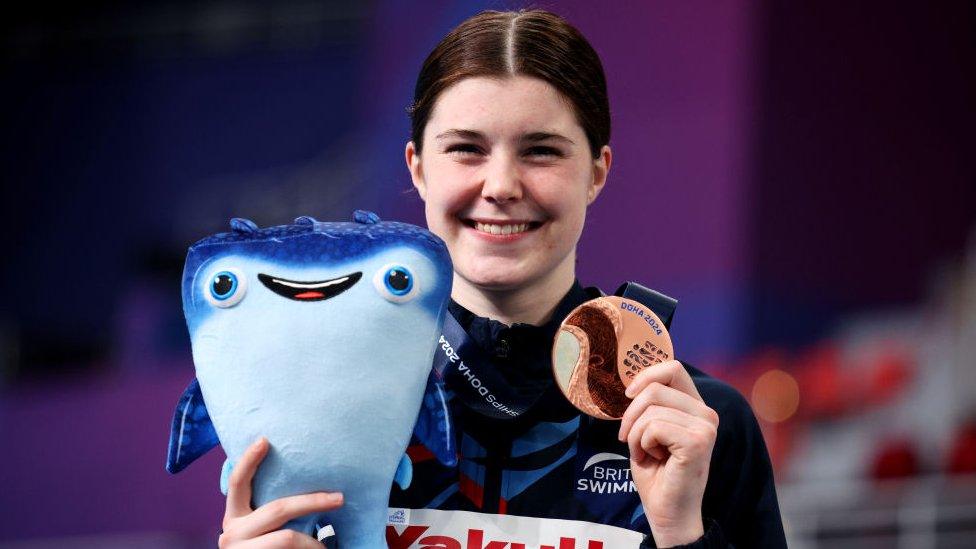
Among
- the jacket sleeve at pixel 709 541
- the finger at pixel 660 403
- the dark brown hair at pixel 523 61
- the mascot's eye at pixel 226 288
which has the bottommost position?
the jacket sleeve at pixel 709 541

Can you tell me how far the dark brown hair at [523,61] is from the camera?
4.75ft

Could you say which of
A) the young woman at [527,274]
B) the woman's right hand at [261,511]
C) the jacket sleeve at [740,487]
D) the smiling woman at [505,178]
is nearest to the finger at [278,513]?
the woman's right hand at [261,511]

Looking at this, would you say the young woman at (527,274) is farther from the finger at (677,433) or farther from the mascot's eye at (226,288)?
the mascot's eye at (226,288)

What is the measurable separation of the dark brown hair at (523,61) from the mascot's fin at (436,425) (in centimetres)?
31

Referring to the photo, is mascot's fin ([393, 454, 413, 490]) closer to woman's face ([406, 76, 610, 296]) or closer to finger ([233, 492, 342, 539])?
finger ([233, 492, 342, 539])

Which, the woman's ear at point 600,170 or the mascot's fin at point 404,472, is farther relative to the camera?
the woman's ear at point 600,170

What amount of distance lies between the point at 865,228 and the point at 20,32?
174 inches

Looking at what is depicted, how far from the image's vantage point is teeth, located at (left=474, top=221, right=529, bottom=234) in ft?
4.70

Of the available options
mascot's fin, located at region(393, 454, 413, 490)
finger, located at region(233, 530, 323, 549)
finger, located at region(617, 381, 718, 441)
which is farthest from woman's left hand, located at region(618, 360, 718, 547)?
finger, located at region(233, 530, 323, 549)

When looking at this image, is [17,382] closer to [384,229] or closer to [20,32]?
[20,32]

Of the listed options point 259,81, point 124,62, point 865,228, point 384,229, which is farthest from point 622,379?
point 124,62

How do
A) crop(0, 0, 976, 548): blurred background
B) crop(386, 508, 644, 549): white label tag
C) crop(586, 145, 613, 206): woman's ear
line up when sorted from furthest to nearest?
crop(0, 0, 976, 548): blurred background → crop(586, 145, 613, 206): woman's ear → crop(386, 508, 644, 549): white label tag

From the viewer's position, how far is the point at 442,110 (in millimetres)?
1461

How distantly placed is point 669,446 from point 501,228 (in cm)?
30
